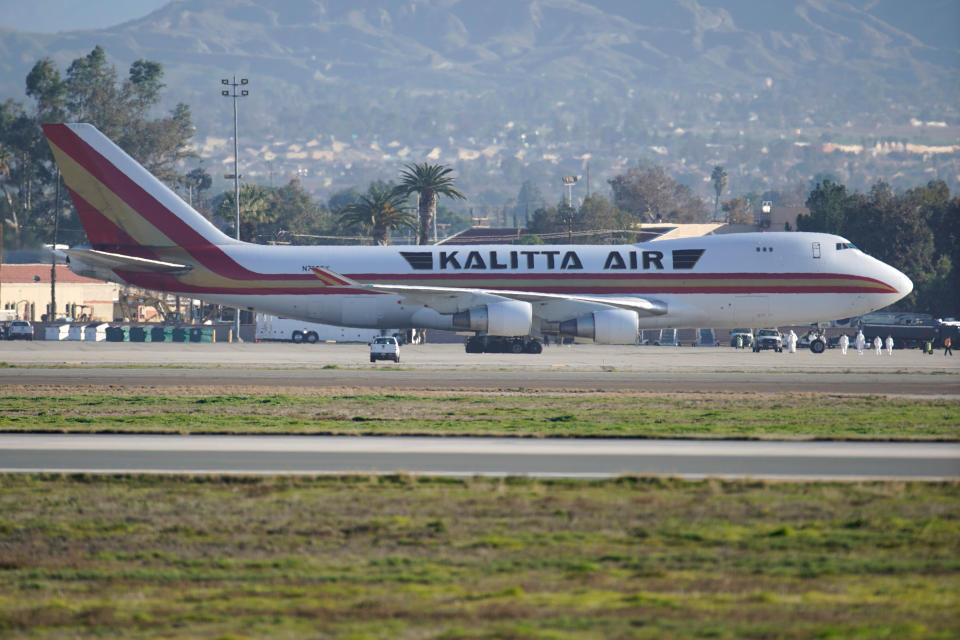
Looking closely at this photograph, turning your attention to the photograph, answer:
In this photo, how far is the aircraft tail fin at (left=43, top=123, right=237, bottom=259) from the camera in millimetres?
51156

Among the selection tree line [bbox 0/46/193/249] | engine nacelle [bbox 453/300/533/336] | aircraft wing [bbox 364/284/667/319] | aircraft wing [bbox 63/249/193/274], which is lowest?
engine nacelle [bbox 453/300/533/336]

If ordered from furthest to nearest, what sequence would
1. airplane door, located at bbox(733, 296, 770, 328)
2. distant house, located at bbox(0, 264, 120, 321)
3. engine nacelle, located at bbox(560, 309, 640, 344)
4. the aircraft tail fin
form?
distant house, located at bbox(0, 264, 120, 321) → airplane door, located at bbox(733, 296, 770, 328) → the aircraft tail fin → engine nacelle, located at bbox(560, 309, 640, 344)

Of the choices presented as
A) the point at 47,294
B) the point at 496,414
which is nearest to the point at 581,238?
the point at 47,294

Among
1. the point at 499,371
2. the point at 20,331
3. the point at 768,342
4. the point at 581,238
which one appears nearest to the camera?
the point at 499,371

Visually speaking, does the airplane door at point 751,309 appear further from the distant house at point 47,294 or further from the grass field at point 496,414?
the distant house at point 47,294

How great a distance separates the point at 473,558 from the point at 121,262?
3921cm

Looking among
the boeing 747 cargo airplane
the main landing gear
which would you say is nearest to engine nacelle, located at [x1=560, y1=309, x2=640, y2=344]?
the boeing 747 cargo airplane

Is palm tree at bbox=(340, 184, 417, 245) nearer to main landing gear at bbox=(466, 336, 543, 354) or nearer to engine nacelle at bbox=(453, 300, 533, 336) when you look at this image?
main landing gear at bbox=(466, 336, 543, 354)

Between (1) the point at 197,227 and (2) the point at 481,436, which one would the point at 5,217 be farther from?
(2) the point at 481,436

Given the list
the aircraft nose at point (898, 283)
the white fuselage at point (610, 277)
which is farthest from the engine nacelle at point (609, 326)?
the aircraft nose at point (898, 283)

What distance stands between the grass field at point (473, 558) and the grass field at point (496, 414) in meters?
6.82

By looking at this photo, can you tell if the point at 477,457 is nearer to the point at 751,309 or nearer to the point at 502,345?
the point at 502,345

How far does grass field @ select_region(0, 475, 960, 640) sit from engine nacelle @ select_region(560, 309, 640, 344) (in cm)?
3050

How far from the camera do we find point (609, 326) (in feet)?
161
